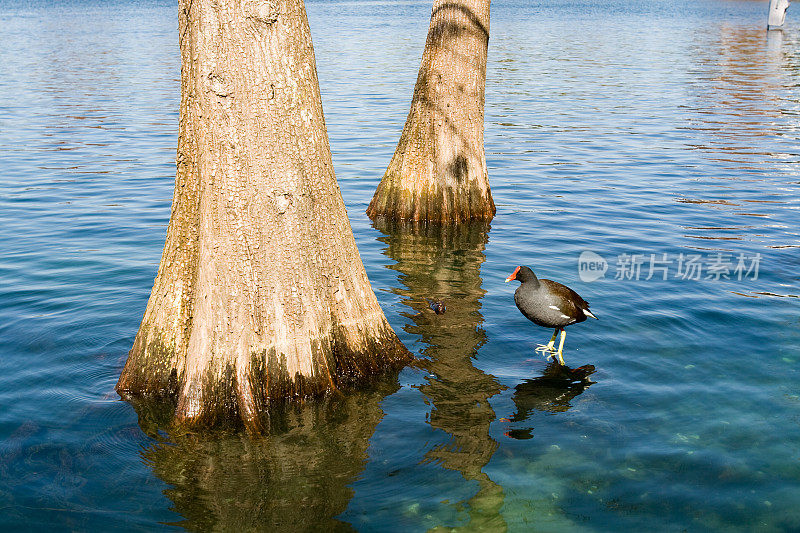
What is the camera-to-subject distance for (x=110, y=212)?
48.3 ft

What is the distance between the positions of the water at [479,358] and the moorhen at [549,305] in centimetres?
44

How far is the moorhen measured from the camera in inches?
338

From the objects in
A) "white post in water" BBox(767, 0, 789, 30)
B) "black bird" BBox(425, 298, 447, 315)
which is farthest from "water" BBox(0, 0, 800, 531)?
"white post in water" BBox(767, 0, 789, 30)

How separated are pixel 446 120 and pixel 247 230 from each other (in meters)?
6.72

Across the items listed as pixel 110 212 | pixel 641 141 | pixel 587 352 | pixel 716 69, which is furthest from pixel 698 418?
pixel 716 69

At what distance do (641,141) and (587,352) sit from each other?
13893 millimetres

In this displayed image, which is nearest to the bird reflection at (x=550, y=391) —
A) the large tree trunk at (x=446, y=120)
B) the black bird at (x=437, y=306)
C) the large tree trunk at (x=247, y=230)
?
the black bird at (x=437, y=306)

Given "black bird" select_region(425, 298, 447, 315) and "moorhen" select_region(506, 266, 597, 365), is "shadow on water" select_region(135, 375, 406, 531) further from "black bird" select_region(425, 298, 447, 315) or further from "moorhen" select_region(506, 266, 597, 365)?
"black bird" select_region(425, 298, 447, 315)

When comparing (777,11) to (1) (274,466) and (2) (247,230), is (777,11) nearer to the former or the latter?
(2) (247,230)

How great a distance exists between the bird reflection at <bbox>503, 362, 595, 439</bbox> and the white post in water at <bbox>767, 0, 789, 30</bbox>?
2202 inches

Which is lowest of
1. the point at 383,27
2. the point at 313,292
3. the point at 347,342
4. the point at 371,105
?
the point at 347,342

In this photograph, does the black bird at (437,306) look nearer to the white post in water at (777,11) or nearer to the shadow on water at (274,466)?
the shadow on water at (274,466)

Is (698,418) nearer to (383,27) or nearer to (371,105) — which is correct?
(371,105)

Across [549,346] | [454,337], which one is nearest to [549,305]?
[549,346]
